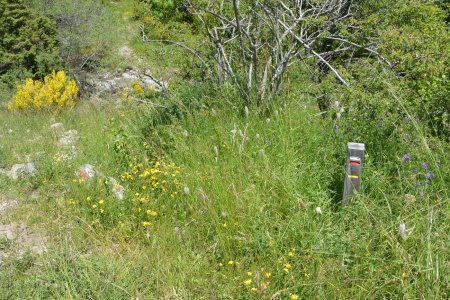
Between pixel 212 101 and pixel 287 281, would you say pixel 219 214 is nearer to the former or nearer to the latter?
pixel 287 281

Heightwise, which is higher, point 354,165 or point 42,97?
point 354,165

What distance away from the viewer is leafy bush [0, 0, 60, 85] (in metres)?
11.5

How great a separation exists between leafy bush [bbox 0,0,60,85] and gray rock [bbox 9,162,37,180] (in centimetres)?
761

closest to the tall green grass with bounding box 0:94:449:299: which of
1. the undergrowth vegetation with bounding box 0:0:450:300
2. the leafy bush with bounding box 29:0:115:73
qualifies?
the undergrowth vegetation with bounding box 0:0:450:300

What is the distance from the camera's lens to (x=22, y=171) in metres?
4.42

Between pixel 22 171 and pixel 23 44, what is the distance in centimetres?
827

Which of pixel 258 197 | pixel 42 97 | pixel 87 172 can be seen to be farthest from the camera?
pixel 42 97

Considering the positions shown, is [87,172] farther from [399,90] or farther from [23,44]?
[23,44]

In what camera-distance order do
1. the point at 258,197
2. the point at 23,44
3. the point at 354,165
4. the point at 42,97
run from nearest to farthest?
the point at 354,165
the point at 258,197
the point at 42,97
the point at 23,44

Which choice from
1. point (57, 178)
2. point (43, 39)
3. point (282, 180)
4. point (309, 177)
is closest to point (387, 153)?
point (309, 177)

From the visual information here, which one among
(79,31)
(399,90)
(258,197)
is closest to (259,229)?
(258,197)

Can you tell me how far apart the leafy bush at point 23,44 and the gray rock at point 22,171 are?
7614mm

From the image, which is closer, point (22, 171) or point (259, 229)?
point (259, 229)

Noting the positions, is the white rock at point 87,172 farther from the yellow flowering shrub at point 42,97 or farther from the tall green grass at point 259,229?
the yellow flowering shrub at point 42,97
